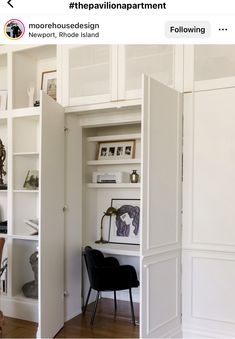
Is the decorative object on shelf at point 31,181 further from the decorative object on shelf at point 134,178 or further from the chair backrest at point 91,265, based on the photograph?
the decorative object on shelf at point 134,178

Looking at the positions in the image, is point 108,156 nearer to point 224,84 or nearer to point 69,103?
point 69,103

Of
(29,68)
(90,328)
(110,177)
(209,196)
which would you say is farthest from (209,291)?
(29,68)

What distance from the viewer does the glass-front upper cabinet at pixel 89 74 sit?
137 inches

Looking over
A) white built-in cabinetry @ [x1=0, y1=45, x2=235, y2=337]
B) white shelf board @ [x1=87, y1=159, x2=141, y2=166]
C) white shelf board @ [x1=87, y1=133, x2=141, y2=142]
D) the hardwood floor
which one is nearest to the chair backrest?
white built-in cabinetry @ [x1=0, y1=45, x2=235, y2=337]

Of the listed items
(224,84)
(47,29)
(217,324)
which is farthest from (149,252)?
(47,29)

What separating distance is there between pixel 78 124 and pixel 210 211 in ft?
5.52

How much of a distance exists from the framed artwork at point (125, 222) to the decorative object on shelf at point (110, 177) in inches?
11.0

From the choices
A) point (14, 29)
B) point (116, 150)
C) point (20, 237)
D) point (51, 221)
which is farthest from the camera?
point (116, 150)

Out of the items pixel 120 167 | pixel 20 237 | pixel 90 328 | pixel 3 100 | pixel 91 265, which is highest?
pixel 3 100

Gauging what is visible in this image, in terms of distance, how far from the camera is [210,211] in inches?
124

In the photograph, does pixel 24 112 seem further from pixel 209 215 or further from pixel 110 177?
pixel 209 215

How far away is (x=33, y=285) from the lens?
156 inches

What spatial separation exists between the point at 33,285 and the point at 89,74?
2366 millimetres

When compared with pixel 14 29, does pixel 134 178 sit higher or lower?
lower
